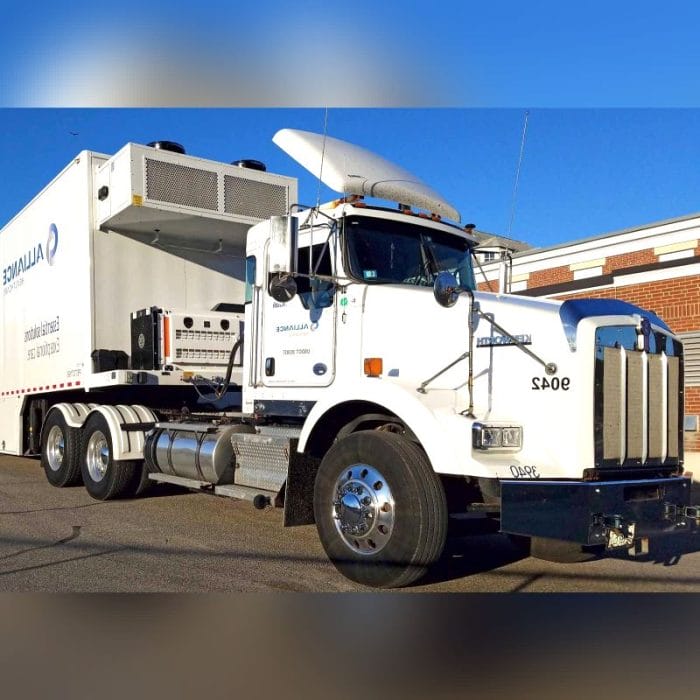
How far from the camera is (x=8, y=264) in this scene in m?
12.3

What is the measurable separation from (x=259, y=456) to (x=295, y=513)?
88cm

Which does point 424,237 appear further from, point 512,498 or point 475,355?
point 512,498

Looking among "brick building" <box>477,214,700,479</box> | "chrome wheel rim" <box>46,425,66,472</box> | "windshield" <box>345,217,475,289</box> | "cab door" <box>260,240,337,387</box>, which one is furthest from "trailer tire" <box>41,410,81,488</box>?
"brick building" <box>477,214,700,479</box>

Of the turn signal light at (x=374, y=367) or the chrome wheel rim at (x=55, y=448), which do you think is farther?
the chrome wheel rim at (x=55, y=448)

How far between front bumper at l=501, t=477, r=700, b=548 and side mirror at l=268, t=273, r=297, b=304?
224cm

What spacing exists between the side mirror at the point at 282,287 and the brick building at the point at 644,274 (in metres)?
1.82

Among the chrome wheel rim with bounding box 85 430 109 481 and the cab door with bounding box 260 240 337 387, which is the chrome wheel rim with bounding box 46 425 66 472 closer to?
the chrome wheel rim with bounding box 85 430 109 481

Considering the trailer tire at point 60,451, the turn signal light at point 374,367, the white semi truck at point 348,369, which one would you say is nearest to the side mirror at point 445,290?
the white semi truck at point 348,369

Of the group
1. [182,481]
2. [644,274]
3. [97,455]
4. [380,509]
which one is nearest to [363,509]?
[380,509]

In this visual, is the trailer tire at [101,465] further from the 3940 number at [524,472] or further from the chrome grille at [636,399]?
the chrome grille at [636,399]

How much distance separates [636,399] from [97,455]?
653 cm

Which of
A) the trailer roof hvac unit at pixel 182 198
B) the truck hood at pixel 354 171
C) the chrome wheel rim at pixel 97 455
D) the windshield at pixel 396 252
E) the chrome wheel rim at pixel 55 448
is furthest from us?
the chrome wheel rim at pixel 55 448

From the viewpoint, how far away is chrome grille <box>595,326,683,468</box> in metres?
4.99

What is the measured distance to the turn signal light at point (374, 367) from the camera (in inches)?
229
